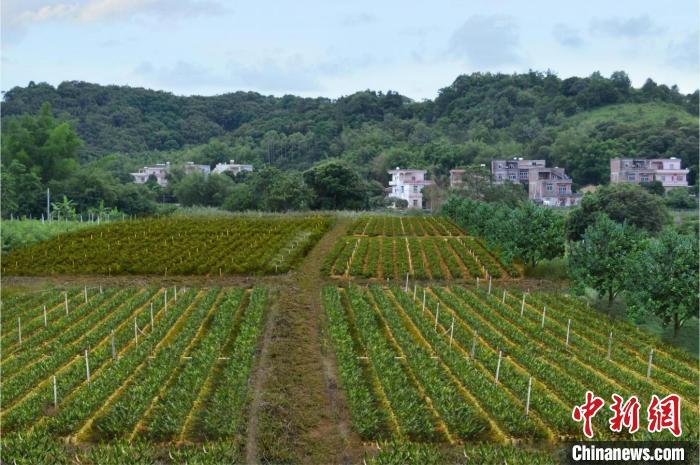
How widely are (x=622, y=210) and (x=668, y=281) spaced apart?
26995mm

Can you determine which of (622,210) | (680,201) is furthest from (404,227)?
(680,201)

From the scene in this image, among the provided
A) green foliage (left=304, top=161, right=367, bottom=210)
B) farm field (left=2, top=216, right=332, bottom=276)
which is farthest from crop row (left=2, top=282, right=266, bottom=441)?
green foliage (left=304, top=161, right=367, bottom=210)

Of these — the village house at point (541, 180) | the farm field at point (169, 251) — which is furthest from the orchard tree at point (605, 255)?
the village house at point (541, 180)

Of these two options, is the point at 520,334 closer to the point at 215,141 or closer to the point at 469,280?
the point at 469,280

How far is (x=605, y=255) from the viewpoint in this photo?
21156 mm

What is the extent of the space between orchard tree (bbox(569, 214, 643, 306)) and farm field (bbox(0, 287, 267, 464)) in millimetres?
11827

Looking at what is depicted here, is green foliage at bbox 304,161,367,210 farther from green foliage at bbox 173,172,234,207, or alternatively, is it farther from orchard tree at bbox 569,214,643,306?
orchard tree at bbox 569,214,643,306

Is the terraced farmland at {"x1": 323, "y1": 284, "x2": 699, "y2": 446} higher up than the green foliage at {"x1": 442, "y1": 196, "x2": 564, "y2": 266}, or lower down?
lower down

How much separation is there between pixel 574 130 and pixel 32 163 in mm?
81143

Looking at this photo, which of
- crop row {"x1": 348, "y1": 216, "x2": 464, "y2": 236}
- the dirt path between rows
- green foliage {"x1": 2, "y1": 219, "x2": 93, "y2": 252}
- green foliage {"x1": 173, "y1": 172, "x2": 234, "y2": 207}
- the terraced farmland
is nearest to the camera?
the dirt path between rows

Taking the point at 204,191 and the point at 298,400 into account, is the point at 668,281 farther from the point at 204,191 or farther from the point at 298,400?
the point at 204,191

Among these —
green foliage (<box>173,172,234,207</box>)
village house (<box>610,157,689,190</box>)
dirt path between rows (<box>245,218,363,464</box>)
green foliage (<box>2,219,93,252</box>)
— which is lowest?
dirt path between rows (<box>245,218,363,464</box>)

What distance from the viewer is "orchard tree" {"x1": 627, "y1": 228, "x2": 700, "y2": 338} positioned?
17078mm

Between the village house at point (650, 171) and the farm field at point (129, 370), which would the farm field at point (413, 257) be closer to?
the farm field at point (129, 370)
